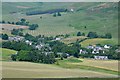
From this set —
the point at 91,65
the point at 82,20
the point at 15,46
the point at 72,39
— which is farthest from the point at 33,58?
the point at 82,20

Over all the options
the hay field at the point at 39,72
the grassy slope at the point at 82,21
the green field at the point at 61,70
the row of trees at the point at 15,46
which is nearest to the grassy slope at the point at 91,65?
the green field at the point at 61,70

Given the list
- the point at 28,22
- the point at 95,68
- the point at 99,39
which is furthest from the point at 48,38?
the point at 95,68

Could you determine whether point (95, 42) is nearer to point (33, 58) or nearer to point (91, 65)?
point (33, 58)

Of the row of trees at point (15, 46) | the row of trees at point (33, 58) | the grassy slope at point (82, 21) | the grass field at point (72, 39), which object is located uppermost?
the grassy slope at point (82, 21)

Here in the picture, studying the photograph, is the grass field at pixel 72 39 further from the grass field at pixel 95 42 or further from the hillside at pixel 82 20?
the hillside at pixel 82 20

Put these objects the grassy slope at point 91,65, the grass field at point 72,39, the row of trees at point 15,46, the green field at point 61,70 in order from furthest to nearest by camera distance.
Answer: the grass field at point 72,39
the row of trees at point 15,46
the grassy slope at point 91,65
the green field at point 61,70

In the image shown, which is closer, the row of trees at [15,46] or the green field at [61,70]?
the green field at [61,70]

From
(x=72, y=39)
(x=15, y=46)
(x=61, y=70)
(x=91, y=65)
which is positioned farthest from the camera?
(x=72, y=39)

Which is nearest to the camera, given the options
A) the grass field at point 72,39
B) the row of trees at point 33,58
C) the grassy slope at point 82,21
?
the row of trees at point 33,58
